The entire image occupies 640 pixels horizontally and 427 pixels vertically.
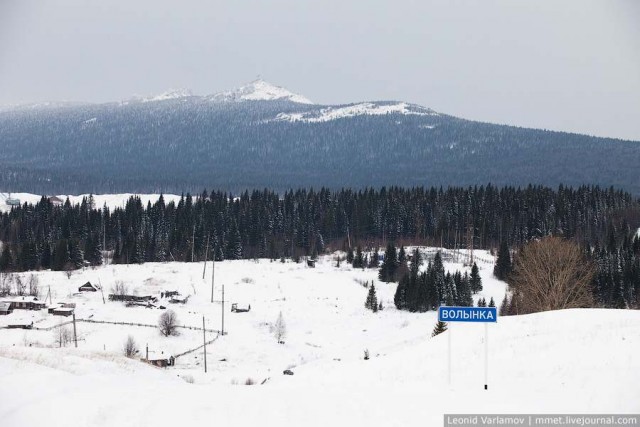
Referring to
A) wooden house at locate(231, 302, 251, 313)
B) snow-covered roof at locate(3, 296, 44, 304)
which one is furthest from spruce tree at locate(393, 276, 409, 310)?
snow-covered roof at locate(3, 296, 44, 304)

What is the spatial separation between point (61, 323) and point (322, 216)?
74892 mm

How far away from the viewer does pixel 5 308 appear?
2574 inches

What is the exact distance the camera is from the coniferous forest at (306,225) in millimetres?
106312

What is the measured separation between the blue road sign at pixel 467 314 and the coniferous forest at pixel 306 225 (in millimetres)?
81549

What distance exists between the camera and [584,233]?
11950cm

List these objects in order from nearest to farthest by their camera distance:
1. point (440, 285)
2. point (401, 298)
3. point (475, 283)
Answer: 1. point (401, 298)
2. point (440, 285)
3. point (475, 283)

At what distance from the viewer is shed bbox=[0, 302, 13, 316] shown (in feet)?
212

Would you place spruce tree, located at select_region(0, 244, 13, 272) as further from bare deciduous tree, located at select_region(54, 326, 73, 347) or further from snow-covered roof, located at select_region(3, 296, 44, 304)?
bare deciduous tree, located at select_region(54, 326, 73, 347)

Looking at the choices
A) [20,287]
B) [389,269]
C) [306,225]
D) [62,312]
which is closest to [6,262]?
[20,287]

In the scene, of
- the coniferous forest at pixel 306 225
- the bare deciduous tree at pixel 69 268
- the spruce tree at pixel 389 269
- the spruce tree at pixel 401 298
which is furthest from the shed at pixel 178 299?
the coniferous forest at pixel 306 225

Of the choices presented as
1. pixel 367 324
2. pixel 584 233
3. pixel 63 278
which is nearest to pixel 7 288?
pixel 63 278

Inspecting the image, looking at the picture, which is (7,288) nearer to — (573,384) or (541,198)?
(573,384)

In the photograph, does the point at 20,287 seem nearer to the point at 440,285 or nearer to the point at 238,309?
the point at 238,309

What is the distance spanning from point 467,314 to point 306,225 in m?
108
